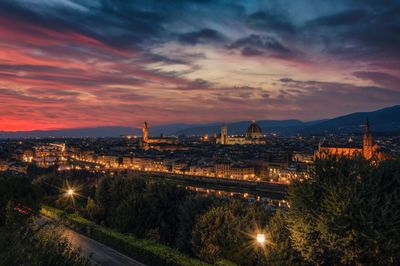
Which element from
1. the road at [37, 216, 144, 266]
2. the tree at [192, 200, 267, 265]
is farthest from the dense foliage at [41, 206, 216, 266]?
the tree at [192, 200, 267, 265]

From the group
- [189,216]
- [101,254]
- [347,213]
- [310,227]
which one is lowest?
[101,254]

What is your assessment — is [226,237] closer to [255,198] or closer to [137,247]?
[137,247]

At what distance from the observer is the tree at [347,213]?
11.7 m

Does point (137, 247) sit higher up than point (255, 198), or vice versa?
point (137, 247)

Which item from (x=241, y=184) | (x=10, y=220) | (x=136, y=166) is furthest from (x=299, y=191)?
(x=136, y=166)

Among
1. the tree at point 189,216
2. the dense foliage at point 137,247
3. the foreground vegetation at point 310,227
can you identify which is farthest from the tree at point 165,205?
the dense foliage at point 137,247

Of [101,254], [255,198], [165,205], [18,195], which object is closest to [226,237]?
[101,254]

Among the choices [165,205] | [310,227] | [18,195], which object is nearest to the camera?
[310,227]

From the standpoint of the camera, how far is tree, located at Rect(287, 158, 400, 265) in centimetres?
1170

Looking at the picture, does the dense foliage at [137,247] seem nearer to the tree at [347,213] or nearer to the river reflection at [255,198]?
the tree at [347,213]

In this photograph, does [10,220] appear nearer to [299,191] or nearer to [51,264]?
[51,264]

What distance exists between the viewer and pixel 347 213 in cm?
1215

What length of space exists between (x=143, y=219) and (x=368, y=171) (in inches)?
523

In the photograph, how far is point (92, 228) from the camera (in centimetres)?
2095
